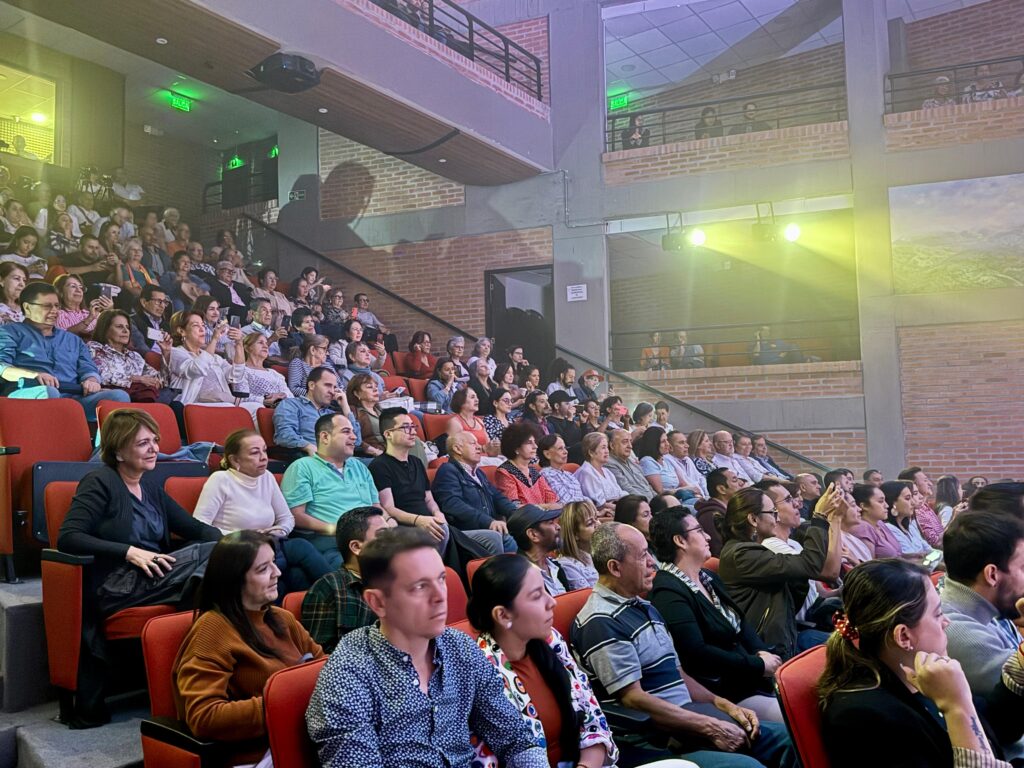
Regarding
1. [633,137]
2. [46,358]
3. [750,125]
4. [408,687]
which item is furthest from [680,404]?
[408,687]

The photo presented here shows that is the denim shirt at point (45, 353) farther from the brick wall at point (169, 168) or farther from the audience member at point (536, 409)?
the brick wall at point (169, 168)

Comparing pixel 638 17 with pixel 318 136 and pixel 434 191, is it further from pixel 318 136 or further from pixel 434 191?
pixel 318 136

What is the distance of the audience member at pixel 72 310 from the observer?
479 cm

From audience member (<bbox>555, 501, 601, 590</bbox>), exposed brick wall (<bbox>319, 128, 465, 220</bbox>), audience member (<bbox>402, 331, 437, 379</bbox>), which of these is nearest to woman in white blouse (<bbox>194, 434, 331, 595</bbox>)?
audience member (<bbox>555, 501, 601, 590</bbox>)

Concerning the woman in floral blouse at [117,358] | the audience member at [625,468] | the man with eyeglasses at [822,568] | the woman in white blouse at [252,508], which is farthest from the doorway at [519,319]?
the woman in white blouse at [252,508]

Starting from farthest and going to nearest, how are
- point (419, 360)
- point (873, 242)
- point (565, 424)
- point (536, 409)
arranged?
point (873, 242), point (419, 360), point (565, 424), point (536, 409)

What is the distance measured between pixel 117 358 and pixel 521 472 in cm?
225

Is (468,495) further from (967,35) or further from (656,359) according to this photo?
(967,35)

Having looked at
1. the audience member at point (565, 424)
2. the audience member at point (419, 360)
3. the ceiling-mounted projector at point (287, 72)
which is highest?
the ceiling-mounted projector at point (287, 72)

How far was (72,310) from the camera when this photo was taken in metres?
4.96

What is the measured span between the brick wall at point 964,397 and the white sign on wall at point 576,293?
326 cm

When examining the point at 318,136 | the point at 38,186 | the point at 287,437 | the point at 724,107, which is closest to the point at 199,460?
the point at 287,437

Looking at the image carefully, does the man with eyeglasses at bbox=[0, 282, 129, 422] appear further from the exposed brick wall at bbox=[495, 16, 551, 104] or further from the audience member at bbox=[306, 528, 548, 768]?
the exposed brick wall at bbox=[495, 16, 551, 104]

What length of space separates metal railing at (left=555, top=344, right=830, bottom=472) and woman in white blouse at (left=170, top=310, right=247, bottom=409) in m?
5.10
